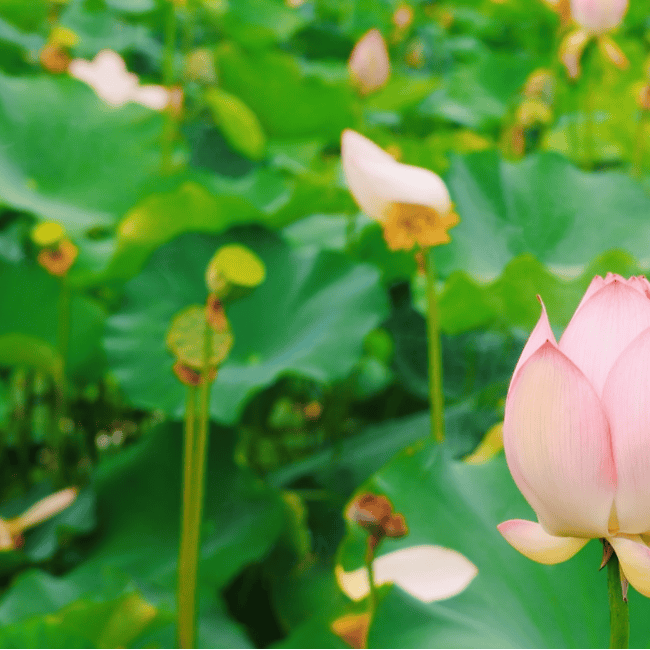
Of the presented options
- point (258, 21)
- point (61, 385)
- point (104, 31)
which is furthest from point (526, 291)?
point (104, 31)

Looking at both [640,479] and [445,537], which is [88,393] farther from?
[640,479]

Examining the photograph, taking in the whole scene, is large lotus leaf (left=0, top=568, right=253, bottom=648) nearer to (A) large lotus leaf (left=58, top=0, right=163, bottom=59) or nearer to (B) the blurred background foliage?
(B) the blurred background foliage

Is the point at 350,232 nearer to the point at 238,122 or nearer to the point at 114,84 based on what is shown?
the point at 238,122

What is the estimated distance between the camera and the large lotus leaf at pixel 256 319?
73 cm

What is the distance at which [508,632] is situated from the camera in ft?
1.40

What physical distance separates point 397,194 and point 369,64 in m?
0.45

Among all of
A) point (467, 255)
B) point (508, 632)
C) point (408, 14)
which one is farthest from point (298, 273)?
point (408, 14)

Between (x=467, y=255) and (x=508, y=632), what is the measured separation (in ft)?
1.59

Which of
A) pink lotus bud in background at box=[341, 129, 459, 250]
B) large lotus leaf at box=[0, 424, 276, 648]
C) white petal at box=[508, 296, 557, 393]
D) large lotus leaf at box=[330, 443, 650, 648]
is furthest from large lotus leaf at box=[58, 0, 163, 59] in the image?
white petal at box=[508, 296, 557, 393]

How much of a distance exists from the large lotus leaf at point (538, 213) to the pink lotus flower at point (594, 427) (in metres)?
0.54

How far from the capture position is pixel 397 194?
1.70 ft

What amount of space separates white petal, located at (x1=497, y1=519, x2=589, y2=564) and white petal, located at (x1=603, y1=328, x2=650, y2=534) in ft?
0.12

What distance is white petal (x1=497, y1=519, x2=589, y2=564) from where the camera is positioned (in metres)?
0.28

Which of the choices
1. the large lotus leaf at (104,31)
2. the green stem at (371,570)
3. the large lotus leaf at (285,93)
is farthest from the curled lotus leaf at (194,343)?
the large lotus leaf at (104,31)
